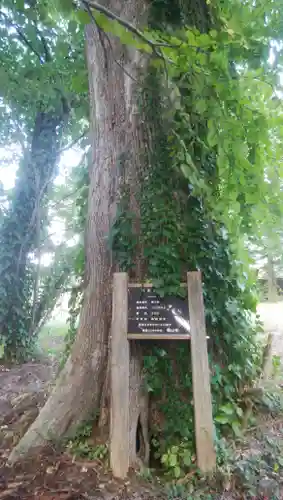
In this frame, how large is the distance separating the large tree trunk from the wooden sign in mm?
260

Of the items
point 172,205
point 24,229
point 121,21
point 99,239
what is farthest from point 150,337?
point 24,229

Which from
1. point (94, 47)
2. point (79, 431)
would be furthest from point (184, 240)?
point (94, 47)

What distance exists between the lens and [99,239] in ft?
9.29

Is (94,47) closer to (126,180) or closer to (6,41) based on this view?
(126,180)

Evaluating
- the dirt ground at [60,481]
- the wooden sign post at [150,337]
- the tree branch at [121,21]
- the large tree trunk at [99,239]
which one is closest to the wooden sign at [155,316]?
the wooden sign post at [150,337]

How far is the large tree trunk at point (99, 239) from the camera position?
8.34 ft

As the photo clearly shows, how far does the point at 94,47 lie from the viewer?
329 cm

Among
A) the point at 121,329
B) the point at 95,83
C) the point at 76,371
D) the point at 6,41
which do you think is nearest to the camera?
the point at 121,329

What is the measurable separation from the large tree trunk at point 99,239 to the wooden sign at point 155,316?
26 cm

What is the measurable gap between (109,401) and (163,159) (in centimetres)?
189

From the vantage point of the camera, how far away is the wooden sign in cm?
235

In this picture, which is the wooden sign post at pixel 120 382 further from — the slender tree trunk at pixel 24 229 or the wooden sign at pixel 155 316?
the slender tree trunk at pixel 24 229

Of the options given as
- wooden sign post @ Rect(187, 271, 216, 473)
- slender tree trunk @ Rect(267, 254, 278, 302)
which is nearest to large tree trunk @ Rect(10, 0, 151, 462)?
wooden sign post @ Rect(187, 271, 216, 473)

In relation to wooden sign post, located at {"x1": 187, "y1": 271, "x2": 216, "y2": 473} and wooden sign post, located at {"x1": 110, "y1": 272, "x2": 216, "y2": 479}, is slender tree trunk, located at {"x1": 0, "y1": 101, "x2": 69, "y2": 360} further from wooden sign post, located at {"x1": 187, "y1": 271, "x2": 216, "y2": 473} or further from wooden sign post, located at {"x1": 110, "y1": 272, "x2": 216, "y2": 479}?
wooden sign post, located at {"x1": 187, "y1": 271, "x2": 216, "y2": 473}
